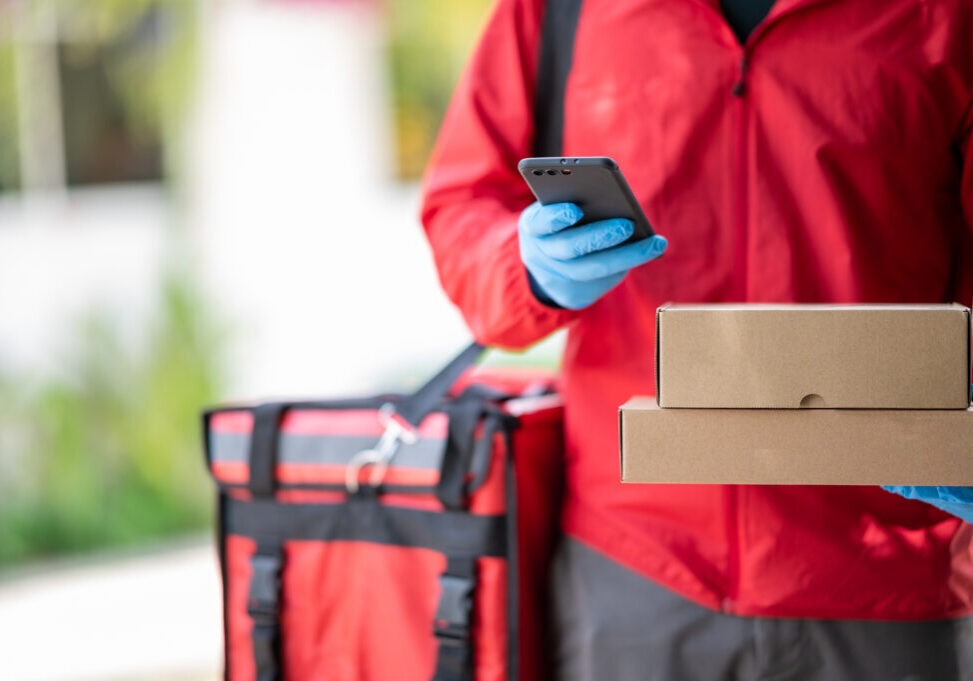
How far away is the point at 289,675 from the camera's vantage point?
153cm

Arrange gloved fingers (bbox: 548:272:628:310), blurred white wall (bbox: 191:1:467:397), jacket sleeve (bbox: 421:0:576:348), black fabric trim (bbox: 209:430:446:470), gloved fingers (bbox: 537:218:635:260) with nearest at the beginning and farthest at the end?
gloved fingers (bbox: 537:218:635:260)
gloved fingers (bbox: 548:272:628:310)
jacket sleeve (bbox: 421:0:576:348)
black fabric trim (bbox: 209:430:446:470)
blurred white wall (bbox: 191:1:467:397)

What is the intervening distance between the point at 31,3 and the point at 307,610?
4.18 metres

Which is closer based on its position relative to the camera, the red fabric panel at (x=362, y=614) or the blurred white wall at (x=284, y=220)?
the red fabric panel at (x=362, y=614)

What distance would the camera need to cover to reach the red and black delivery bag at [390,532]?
55.0 inches

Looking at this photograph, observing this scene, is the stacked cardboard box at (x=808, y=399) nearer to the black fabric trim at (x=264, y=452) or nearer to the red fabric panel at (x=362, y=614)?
the red fabric panel at (x=362, y=614)

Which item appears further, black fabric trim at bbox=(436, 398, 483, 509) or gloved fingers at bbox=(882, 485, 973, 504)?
black fabric trim at bbox=(436, 398, 483, 509)

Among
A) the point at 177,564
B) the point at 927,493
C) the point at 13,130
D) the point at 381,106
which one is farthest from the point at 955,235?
the point at 13,130

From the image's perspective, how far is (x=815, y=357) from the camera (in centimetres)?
96

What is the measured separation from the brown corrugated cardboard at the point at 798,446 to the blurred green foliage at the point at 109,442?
3598 millimetres

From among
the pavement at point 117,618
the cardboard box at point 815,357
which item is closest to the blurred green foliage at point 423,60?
the pavement at point 117,618

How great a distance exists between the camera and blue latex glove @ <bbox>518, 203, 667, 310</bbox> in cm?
107

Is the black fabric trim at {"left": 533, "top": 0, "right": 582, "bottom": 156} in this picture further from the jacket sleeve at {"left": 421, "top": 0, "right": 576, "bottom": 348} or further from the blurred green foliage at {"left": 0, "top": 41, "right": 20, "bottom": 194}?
the blurred green foliage at {"left": 0, "top": 41, "right": 20, "bottom": 194}

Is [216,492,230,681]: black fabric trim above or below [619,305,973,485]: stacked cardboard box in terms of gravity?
below

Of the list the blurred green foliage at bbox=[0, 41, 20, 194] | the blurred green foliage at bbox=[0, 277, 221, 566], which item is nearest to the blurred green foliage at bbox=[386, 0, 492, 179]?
the blurred green foliage at bbox=[0, 277, 221, 566]
